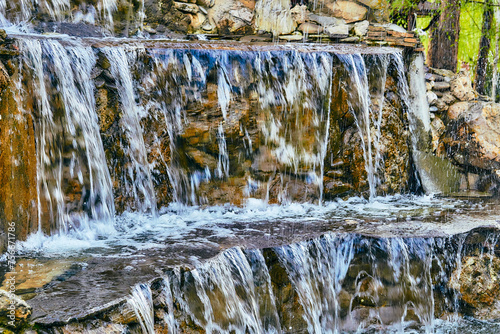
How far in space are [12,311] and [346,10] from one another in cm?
709

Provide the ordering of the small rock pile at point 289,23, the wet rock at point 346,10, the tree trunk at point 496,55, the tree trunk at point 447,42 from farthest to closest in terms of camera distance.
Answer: the tree trunk at point 496,55
the tree trunk at point 447,42
the wet rock at point 346,10
the small rock pile at point 289,23

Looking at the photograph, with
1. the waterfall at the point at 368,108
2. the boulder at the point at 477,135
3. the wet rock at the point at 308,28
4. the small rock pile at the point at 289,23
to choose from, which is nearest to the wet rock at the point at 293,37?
the small rock pile at the point at 289,23

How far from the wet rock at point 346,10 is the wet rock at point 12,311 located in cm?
688

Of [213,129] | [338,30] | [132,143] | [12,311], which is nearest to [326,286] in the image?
[213,129]

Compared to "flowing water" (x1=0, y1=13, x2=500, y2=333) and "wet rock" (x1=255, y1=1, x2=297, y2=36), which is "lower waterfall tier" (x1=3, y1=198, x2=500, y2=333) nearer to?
"flowing water" (x1=0, y1=13, x2=500, y2=333)

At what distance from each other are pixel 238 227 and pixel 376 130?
2.76 metres

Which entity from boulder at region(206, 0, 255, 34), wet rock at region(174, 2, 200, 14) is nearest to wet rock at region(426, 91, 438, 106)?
boulder at region(206, 0, 255, 34)

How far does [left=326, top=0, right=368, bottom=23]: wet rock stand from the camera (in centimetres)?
834

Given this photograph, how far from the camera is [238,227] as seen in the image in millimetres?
5324

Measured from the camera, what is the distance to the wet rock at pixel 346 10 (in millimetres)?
8344

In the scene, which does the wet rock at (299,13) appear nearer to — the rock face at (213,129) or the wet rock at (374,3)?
the wet rock at (374,3)

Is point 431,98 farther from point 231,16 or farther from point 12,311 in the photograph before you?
point 12,311

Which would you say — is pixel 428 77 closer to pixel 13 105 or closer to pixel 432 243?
pixel 432 243

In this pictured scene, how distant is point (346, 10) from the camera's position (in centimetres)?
838
